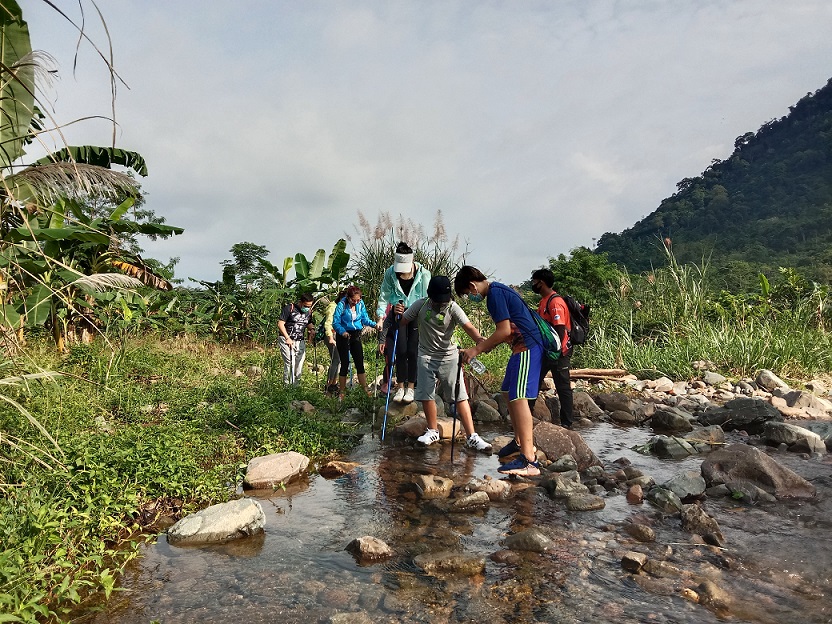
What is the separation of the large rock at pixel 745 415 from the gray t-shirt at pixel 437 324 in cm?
452

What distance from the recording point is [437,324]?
20.0ft

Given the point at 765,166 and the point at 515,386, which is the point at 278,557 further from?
the point at 765,166

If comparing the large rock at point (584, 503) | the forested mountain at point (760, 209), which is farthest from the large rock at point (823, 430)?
the forested mountain at point (760, 209)

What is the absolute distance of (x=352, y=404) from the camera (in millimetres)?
8578

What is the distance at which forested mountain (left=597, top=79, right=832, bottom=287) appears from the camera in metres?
43.0

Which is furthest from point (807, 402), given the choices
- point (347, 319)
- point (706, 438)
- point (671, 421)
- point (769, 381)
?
point (347, 319)

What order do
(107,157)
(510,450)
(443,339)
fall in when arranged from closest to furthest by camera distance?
1. (510,450)
2. (443,339)
3. (107,157)

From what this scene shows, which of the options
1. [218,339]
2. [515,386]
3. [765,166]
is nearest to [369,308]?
[218,339]

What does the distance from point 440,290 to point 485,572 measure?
9.99 feet

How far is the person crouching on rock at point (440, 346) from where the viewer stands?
5938mm

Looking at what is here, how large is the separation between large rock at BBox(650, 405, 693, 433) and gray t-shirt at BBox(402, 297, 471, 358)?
392cm

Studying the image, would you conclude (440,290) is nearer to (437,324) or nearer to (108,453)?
(437,324)

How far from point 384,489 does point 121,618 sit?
2548mm

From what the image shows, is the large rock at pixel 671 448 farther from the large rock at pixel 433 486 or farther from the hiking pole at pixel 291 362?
the hiking pole at pixel 291 362
